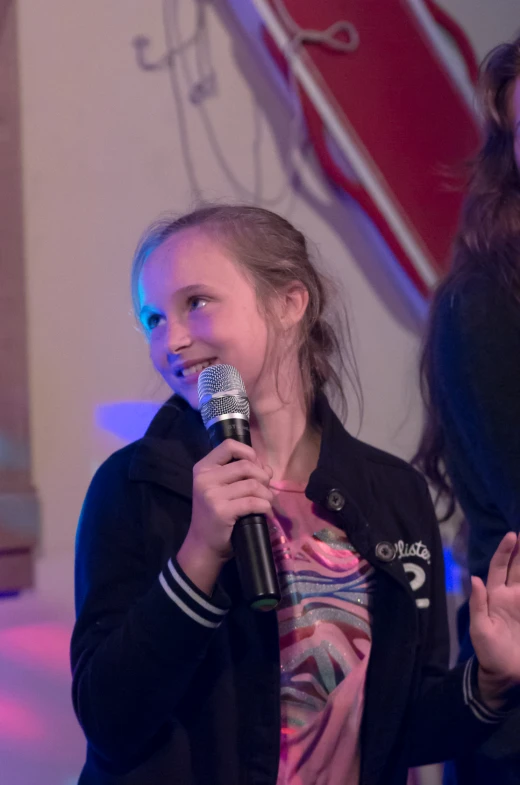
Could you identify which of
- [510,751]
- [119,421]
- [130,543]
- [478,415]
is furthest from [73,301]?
[510,751]

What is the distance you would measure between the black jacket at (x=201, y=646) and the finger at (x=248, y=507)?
101 mm

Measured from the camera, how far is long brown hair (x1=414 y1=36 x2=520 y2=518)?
1157mm

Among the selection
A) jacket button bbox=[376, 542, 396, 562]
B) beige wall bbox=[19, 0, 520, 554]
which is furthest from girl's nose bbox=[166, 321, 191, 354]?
beige wall bbox=[19, 0, 520, 554]

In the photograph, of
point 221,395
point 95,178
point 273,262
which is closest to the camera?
point 221,395

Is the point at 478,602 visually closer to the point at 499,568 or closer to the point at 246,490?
the point at 499,568

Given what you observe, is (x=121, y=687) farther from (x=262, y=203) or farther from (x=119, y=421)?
(x=262, y=203)

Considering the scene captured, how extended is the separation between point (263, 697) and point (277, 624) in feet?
0.26

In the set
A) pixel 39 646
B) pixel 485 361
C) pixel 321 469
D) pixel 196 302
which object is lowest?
pixel 39 646

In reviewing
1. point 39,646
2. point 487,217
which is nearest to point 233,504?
point 487,217

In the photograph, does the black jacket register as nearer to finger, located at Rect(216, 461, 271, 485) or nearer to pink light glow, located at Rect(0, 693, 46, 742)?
finger, located at Rect(216, 461, 271, 485)

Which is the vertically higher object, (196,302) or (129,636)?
(196,302)

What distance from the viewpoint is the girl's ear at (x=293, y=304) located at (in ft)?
3.76

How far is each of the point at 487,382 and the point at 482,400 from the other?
0.07 ft

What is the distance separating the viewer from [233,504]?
0.81 meters
